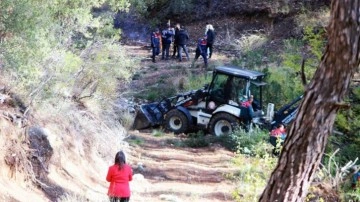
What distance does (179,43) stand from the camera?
25.4 metres

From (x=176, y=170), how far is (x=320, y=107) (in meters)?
8.50

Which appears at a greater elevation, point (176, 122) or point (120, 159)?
point (120, 159)

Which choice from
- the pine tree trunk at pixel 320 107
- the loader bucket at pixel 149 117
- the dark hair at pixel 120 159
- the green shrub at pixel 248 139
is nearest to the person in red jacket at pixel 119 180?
the dark hair at pixel 120 159

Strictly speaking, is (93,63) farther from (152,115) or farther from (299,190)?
(299,190)

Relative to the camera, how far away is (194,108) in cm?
1636

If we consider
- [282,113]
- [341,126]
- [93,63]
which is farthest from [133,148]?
[341,126]

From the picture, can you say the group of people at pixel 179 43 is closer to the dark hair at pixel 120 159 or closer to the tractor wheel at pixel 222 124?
the tractor wheel at pixel 222 124

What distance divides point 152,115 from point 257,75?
3.31m

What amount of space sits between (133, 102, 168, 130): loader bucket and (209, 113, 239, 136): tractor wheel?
178cm

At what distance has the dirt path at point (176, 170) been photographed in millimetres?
11138

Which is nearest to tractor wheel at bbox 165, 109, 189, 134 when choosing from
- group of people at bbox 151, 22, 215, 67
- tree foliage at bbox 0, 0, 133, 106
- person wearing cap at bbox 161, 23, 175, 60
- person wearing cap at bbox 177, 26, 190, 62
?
tree foliage at bbox 0, 0, 133, 106

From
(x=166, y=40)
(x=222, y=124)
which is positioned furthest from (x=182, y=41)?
(x=222, y=124)

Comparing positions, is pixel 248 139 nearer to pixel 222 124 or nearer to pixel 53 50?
pixel 222 124

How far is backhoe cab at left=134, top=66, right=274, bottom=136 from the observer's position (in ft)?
50.1
